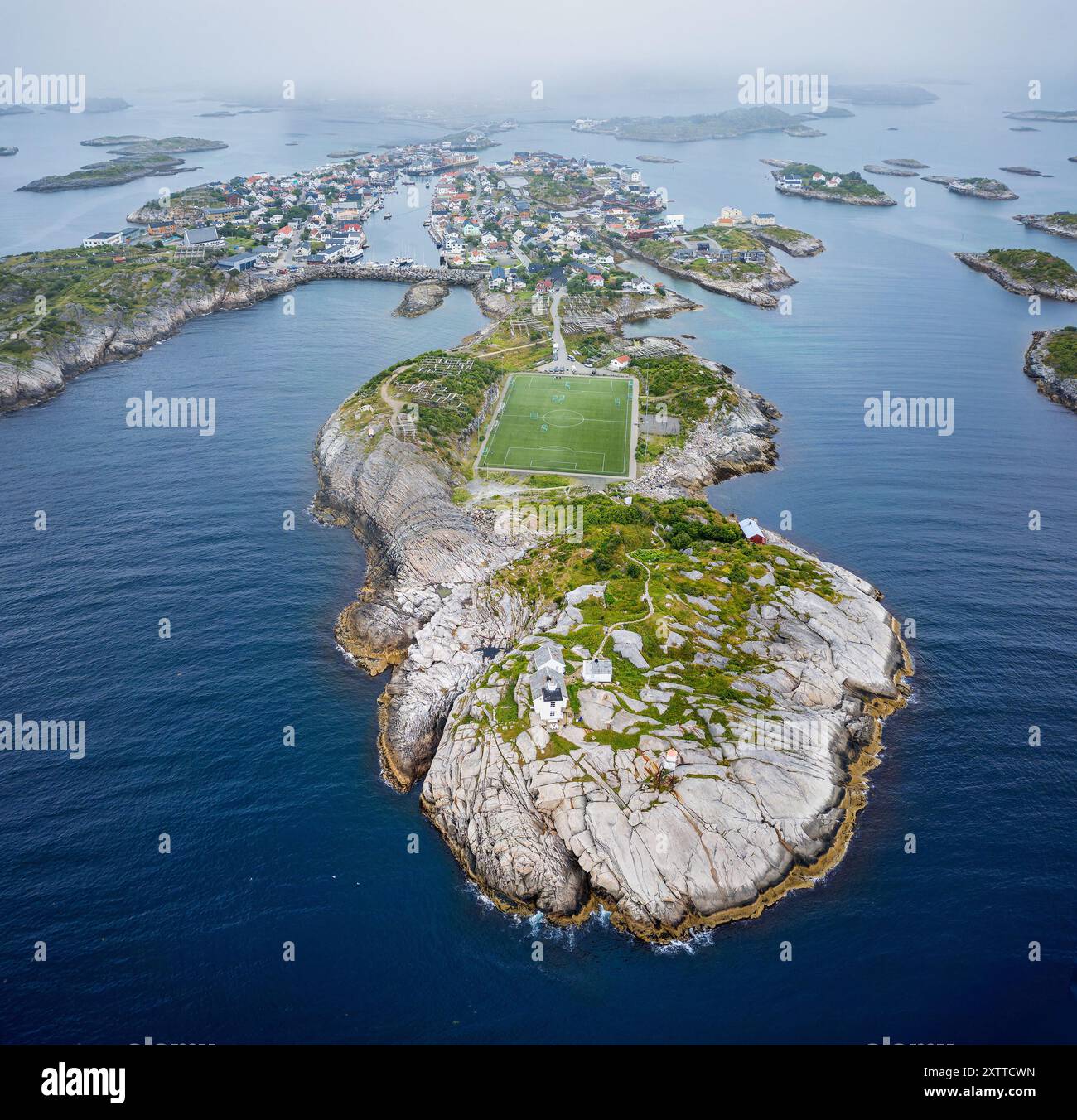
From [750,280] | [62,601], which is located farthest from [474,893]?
[750,280]

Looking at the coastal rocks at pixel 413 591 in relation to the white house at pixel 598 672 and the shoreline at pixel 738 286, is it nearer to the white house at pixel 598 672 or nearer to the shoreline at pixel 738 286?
the white house at pixel 598 672

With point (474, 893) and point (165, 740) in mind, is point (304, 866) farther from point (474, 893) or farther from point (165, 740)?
point (165, 740)

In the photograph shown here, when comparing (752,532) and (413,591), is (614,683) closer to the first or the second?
(413,591)

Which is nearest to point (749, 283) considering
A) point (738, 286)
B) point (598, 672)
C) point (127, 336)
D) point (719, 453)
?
point (738, 286)

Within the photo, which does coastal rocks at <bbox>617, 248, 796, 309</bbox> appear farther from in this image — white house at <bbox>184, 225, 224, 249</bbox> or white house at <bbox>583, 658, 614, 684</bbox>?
white house at <bbox>583, 658, 614, 684</bbox>

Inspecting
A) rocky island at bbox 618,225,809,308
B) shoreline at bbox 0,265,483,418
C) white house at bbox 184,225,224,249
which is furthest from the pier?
rocky island at bbox 618,225,809,308
